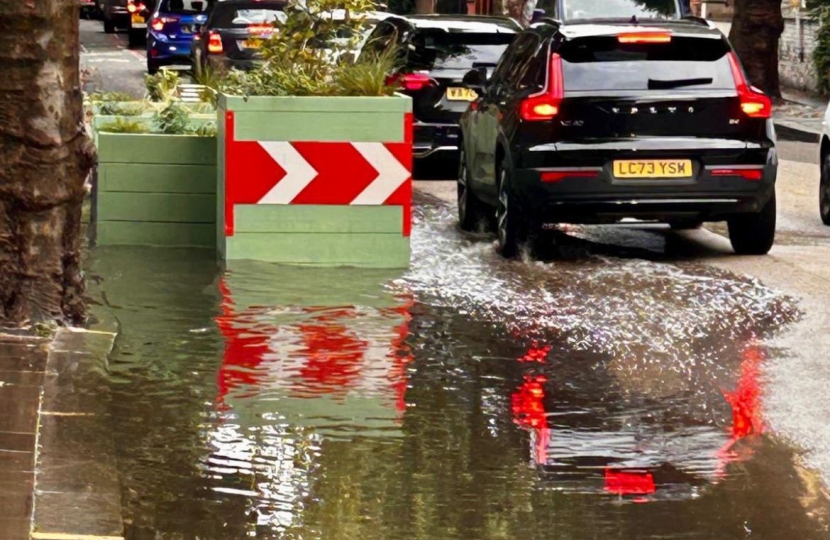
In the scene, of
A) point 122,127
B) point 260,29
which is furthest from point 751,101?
point 260,29

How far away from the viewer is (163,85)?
1398 cm

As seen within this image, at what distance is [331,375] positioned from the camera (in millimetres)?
8398

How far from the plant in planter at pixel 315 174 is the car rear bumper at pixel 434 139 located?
6.12 meters

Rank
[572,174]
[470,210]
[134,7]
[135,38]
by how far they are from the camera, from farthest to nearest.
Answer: [135,38], [134,7], [470,210], [572,174]

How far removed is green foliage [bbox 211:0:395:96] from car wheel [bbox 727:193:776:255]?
2721 mm

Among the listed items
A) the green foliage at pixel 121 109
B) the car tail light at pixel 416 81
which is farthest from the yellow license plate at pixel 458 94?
the green foliage at pixel 121 109

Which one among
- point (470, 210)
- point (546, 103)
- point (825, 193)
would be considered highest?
point (546, 103)

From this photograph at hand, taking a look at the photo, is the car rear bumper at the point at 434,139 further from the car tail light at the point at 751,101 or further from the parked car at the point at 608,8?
the parked car at the point at 608,8

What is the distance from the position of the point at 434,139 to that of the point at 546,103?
5.88 metres

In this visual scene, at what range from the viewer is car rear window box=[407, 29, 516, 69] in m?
18.3

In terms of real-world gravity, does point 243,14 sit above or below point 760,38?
above

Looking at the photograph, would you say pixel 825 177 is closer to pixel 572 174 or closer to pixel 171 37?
pixel 572 174

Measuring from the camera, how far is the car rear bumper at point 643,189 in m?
12.2

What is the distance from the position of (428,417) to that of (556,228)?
7070 mm
